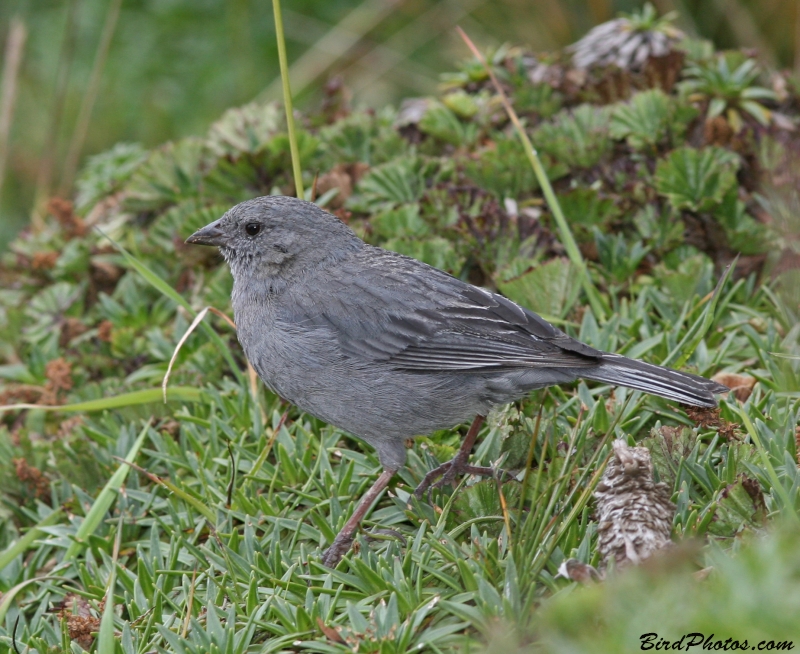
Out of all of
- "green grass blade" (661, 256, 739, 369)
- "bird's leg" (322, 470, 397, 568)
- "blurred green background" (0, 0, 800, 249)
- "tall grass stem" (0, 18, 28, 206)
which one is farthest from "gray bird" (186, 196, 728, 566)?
"blurred green background" (0, 0, 800, 249)

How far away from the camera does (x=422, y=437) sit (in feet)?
12.8

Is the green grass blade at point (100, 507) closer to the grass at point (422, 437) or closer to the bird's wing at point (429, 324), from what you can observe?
the grass at point (422, 437)

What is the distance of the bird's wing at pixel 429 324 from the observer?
341 centimetres

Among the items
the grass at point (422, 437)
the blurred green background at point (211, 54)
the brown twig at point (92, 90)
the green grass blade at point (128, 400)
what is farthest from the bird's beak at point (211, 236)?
the blurred green background at point (211, 54)

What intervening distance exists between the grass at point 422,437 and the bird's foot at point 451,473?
0.21ft

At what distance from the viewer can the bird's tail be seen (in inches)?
124

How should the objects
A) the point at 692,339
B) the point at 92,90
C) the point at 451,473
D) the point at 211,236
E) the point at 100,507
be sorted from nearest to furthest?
the point at 451,473
the point at 100,507
the point at 692,339
the point at 211,236
the point at 92,90

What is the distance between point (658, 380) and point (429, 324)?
34.8 inches

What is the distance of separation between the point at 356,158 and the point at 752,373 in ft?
8.43

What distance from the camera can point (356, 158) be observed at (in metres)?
5.29

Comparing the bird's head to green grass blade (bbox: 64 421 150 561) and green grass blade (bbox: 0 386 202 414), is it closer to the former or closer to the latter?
green grass blade (bbox: 0 386 202 414)

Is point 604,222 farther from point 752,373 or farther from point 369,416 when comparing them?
point 369,416

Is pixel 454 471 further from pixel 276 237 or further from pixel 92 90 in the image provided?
pixel 92 90

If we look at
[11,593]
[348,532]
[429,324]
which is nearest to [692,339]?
[429,324]
